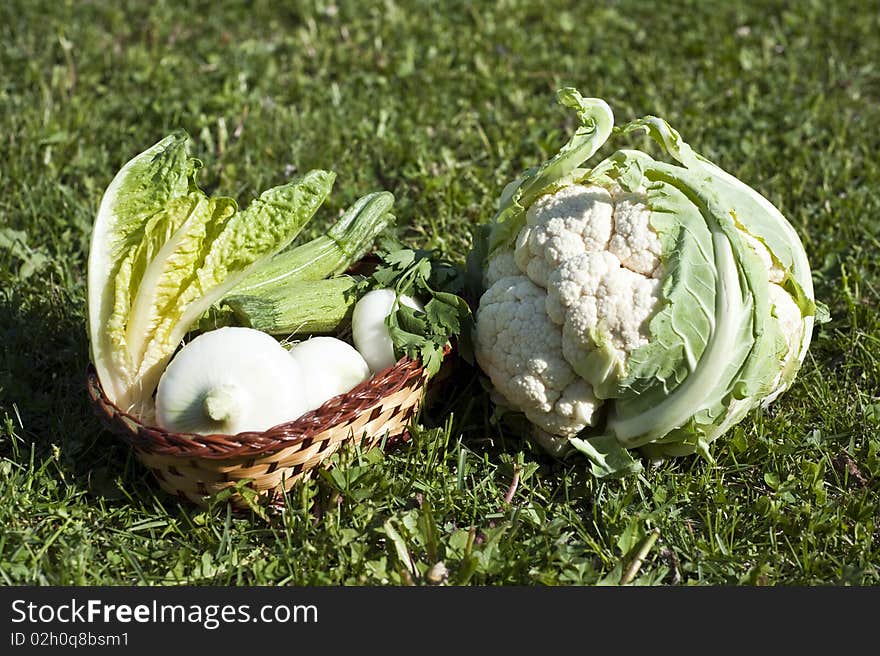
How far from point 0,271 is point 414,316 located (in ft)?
6.37

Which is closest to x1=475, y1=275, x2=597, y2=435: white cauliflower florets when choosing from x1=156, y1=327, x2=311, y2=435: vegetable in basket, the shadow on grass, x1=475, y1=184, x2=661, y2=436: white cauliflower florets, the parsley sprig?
x1=475, y1=184, x2=661, y2=436: white cauliflower florets

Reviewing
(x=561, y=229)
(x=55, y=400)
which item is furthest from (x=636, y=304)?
(x=55, y=400)

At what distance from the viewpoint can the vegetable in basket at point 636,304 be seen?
9.50ft

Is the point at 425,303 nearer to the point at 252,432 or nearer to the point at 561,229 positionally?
the point at 561,229

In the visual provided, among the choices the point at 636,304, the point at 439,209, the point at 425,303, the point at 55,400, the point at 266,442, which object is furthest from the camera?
the point at 439,209

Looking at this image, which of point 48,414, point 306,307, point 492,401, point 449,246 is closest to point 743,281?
point 492,401

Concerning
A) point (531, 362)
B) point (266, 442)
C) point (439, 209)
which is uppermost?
point (266, 442)

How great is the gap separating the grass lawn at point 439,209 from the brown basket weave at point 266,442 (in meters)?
0.09

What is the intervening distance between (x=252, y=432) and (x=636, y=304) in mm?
1173

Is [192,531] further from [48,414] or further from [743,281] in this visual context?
[743,281]

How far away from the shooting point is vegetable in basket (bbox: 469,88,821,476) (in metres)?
2.90

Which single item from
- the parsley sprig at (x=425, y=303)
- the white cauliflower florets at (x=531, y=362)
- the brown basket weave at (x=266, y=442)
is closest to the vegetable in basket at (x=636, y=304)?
the white cauliflower florets at (x=531, y=362)

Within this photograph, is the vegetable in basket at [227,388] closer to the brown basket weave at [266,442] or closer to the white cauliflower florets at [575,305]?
the brown basket weave at [266,442]

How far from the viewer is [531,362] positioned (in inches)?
121
